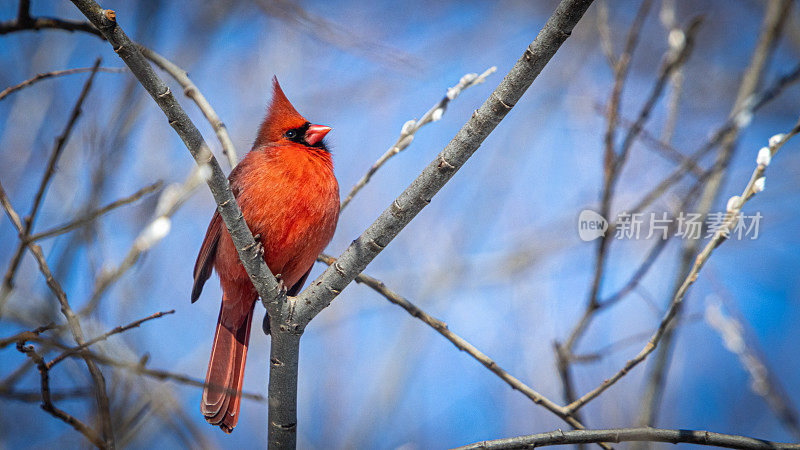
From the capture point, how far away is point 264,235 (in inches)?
102

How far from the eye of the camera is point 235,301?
282cm

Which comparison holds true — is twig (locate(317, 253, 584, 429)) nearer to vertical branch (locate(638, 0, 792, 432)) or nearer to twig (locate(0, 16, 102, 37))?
vertical branch (locate(638, 0, 792, 432))

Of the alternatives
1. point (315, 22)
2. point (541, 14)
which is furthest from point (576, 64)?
point (315, 22)

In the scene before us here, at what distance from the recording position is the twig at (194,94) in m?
2.33

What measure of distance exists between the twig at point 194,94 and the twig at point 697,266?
174 cm

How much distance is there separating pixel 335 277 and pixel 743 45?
232 inches

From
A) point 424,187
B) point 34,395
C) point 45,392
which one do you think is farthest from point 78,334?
point 424,187

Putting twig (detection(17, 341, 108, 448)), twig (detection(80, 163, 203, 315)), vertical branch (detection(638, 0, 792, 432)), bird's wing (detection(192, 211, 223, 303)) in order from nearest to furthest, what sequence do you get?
twig (detection(17, 341, 108, 448))
twig (detection(80, 163, 203, 315))
vertical branch (detection(638, 0, 792, 432))
bird's wing (detection(192, 211, 223, 303))

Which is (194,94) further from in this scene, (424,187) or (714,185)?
(714,185)

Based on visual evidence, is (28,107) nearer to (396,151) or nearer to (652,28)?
(396,151)

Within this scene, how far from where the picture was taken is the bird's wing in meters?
2.81

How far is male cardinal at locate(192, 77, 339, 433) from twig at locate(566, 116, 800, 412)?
1.29 m

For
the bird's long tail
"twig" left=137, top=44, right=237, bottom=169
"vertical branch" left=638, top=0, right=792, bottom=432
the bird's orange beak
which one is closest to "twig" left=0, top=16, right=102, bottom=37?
"twig" left=137, top=44, right=237, bottom=169

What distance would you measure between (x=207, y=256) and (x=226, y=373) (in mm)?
533
